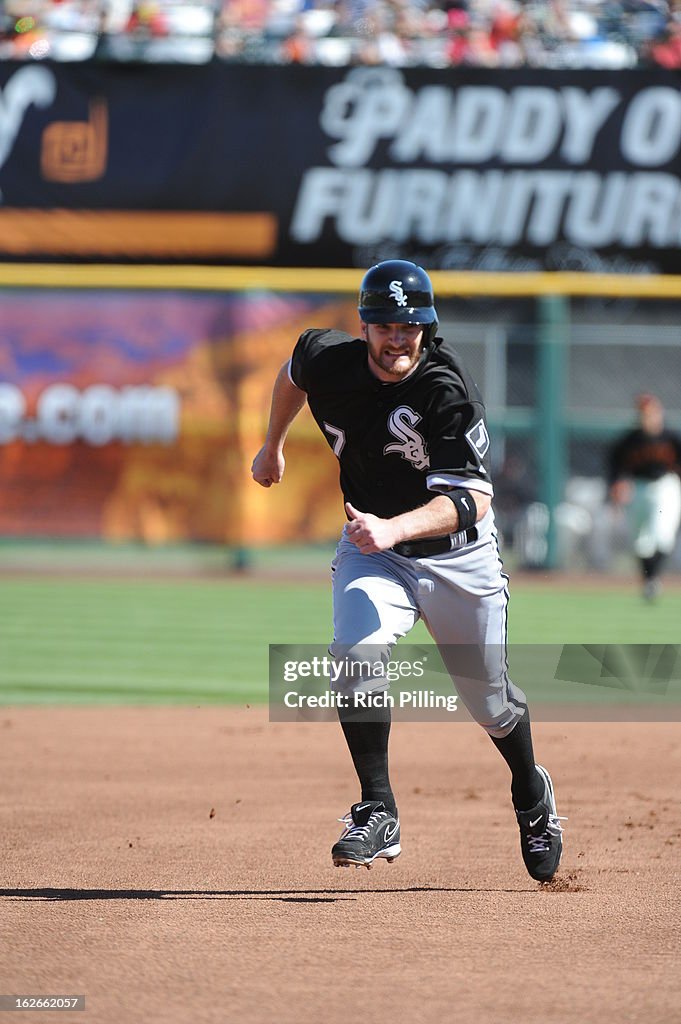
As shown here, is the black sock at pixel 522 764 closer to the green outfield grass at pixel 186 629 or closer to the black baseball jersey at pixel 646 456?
the green outfield grass at pixel 186 629

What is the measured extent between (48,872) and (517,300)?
14.2m

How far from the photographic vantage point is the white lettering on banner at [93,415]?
57.7ft

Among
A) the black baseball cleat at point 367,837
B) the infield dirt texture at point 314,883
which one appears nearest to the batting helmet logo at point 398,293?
the black baseball cleat at point 367,837

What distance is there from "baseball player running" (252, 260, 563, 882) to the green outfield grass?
14.2ft

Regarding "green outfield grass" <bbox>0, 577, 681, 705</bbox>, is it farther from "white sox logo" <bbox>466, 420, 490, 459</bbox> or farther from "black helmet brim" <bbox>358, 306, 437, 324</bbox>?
"black helmet brim" <bbox>358, 306, 437, 324</bbox>

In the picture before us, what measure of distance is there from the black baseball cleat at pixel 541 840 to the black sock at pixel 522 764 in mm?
30

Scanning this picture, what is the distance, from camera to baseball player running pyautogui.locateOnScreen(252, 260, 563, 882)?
462 cm

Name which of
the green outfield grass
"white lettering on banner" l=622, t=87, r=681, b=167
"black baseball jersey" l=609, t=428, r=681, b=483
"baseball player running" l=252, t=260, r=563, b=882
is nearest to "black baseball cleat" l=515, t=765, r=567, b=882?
"baseball player running" l=252, t=260, r=563, b=882

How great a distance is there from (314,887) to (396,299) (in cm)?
178

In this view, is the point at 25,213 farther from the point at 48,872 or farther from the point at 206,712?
the point at 48,872

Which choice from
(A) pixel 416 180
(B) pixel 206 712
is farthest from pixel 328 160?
(B) pixel 206 712

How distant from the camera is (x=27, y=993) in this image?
11.2 feet

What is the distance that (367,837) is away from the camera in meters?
4.55

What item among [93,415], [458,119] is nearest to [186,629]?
[93,415]
